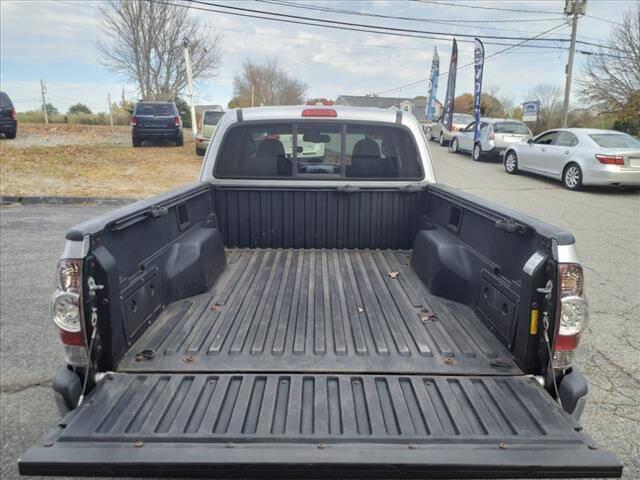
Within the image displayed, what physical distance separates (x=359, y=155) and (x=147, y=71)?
3463 centimetres

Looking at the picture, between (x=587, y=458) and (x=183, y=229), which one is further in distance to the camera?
(x=183, y=229)

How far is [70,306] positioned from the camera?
1951mm

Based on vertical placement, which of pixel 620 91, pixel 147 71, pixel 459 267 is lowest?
pixel 459 267

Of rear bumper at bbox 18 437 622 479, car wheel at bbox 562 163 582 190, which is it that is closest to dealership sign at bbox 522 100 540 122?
car wheel at bbox 562 163 582 190

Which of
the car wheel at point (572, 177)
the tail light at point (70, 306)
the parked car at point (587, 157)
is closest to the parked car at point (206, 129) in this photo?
the parked car at point (587, 157)

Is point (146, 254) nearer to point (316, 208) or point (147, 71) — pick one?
point (316, 208)

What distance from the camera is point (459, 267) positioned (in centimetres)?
301

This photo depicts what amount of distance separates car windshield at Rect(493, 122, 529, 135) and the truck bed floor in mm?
16778

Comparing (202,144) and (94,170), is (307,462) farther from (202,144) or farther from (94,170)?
(202,144)

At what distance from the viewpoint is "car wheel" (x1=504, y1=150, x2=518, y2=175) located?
15508 millimetres

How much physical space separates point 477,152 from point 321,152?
55.5 feet

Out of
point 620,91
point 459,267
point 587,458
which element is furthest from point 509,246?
point 620,91

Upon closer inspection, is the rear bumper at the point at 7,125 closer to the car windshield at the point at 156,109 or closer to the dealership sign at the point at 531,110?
the car windshield at the point at 156,109

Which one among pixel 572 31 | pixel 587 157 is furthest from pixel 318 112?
pixel 572 31
